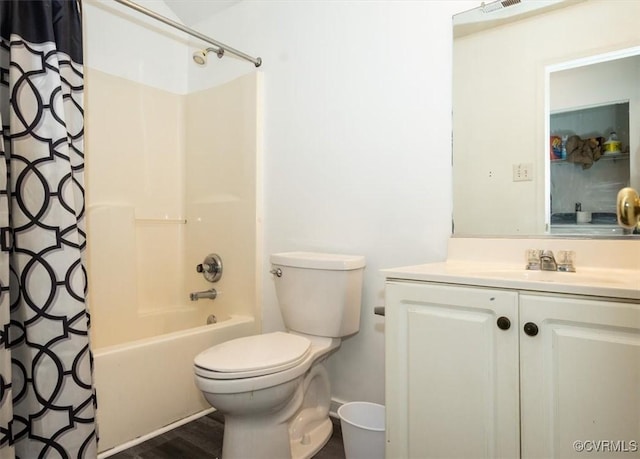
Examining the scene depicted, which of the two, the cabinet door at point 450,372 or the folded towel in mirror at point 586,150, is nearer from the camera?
the cabinet door at point 450,372

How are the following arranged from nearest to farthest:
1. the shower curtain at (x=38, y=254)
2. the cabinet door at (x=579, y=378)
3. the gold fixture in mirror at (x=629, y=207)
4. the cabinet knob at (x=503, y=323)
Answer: the gold fixture in mirror at (x=629, y=207) < the cabinet door at (x=579, y=378) < the cabinet knob at (x=503, y=323) < the shower curtain at (x=38, y=254)

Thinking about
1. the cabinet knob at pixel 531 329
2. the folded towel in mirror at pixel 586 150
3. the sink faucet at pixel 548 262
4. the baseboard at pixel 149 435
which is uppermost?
the folded towel in mirror at pixel 586 150

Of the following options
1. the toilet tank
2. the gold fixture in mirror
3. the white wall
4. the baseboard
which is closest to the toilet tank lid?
the toilet tank

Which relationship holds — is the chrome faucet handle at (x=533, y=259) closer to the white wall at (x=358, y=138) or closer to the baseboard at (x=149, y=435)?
the white wall at (x=358, y=138)

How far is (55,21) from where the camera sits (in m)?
1.21

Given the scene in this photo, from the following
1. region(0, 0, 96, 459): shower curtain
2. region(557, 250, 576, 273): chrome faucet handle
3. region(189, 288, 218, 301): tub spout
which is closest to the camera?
region(0, 0, 96, 459): shower curtain

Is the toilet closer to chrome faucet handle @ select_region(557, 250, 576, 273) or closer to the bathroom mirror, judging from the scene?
the bathroom mirror

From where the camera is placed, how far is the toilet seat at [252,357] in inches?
49.0

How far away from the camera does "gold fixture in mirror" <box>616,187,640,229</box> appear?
668 millimetres

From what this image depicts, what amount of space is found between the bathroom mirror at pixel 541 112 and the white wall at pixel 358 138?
0.29 ft

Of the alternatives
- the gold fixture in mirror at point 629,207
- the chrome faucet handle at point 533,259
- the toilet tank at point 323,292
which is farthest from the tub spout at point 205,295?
the gold fixture in mirror at point 629,207

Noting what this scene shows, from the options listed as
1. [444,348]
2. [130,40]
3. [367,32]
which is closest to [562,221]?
[444,348]

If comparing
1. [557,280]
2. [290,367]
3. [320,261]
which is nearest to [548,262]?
[557,280]

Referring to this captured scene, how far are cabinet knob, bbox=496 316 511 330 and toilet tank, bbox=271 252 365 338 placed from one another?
70 cm
